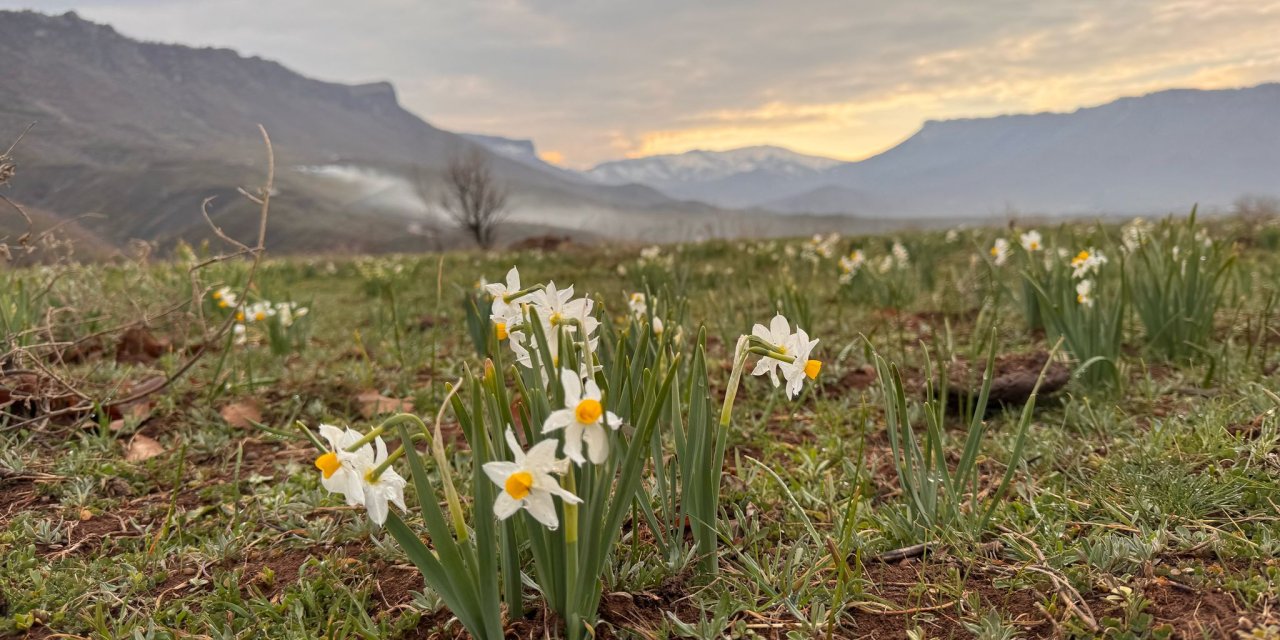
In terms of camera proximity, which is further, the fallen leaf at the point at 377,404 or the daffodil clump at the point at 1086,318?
the fallen leaf at the point at 377,404

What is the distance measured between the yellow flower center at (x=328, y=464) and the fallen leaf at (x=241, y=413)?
2.02 metres

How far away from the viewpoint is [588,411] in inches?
38.6

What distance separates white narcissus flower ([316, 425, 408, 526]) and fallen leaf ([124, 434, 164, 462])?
1.81 m

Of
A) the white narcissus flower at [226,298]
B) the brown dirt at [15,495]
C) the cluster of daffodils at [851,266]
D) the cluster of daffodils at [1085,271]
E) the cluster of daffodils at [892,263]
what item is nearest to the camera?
the brown dirt at [15,495]

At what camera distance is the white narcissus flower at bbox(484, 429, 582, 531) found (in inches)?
38.5

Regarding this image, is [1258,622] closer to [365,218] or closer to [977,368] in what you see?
[977,368]

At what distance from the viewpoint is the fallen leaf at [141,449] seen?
94.7 inches

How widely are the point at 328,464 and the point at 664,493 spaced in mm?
710

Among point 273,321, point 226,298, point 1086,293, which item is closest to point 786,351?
point 1086,293

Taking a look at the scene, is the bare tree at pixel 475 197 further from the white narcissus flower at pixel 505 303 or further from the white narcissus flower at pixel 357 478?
the white narcissus flower at pixel 357 478

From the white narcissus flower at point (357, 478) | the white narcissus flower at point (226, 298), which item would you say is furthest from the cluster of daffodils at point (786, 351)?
the white narcissus flower at point (226, 298)

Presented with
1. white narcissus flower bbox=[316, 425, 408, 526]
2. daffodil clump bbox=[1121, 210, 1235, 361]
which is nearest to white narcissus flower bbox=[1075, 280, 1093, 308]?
daffodil clump bbox=[1121, 210, 1235, 361]

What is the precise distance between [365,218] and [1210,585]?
16552 centimetres

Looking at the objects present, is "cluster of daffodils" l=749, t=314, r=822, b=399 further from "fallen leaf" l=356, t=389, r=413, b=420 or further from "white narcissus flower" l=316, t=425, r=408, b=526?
"fallen leaf" l=356, t=389, r=413, b=420
